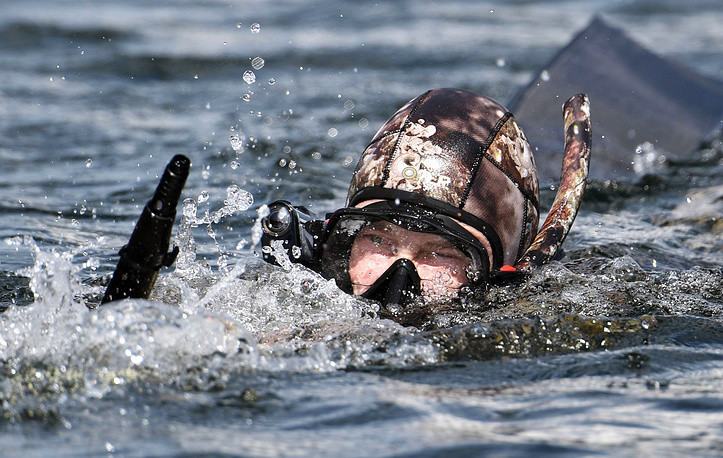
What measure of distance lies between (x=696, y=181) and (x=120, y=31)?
23.5ft

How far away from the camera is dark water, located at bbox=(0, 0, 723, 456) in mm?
2387

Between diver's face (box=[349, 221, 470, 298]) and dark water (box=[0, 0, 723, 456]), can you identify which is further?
diver's face (box=[349, 221, 470, 298])

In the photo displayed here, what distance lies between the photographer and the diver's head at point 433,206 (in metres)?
3.44

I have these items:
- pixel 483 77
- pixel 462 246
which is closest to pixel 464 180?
pixel 462 246

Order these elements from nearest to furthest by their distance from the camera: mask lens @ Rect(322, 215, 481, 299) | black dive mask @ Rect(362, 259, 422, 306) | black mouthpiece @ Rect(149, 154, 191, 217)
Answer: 1. black mouthpiece @ Rect(149, 154, 191, 217)
2. black dive mask @ Rect(362, 259, 422, 306)
3. mask lens @ Rect(322, 215, 481, 299)

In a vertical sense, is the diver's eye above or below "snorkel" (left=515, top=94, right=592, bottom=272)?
below

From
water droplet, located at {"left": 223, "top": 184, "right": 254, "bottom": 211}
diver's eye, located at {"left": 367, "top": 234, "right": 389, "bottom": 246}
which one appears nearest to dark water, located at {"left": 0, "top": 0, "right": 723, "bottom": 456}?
water droplet, located at {"left": 223, "top": 184, "right": 254, "bottom": 211}

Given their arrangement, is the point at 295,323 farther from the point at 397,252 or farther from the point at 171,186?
the point at 171,186

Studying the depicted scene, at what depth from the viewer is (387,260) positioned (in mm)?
3486

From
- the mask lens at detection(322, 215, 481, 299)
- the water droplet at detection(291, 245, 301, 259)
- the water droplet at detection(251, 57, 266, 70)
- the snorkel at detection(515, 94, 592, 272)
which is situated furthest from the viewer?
the water droplet at detection(251, 57, 266, 70)

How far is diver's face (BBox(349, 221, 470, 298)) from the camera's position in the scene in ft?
11.4

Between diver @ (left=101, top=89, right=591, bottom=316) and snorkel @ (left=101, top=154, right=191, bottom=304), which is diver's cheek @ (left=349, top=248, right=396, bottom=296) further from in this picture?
snorkel @ (left=101, top=154, right=191, bottom=304)

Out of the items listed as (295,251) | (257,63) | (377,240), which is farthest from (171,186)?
(257,63)

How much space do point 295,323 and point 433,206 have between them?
0.71 meters
